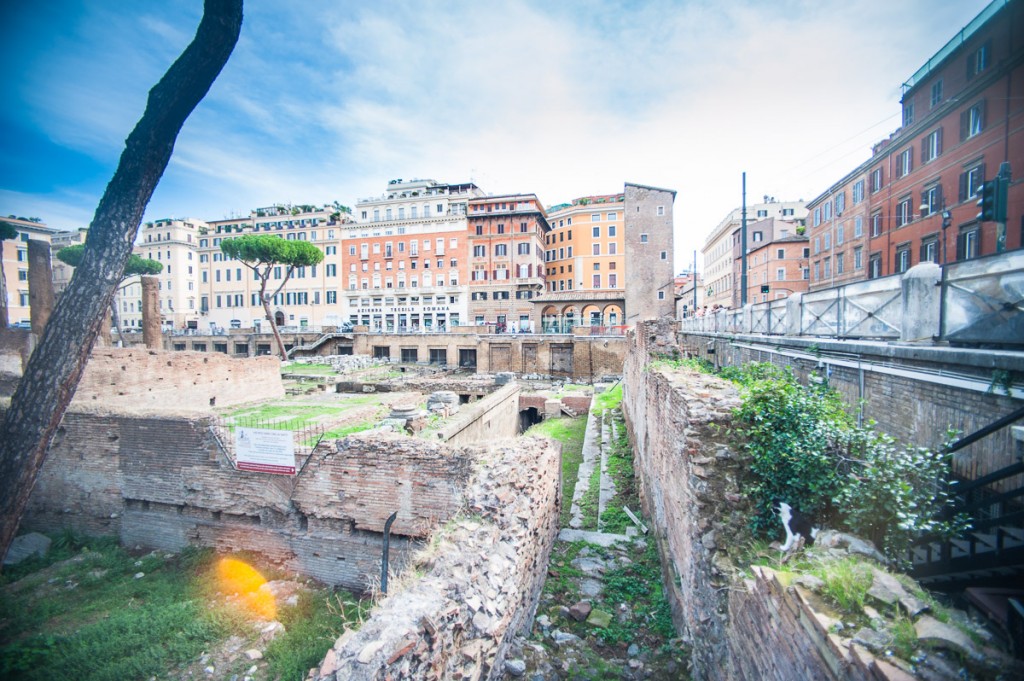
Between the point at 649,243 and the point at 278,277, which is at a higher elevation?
the point at 649,243

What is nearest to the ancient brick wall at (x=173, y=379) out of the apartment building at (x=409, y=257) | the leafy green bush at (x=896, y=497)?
the leafy green bush at (x=896, y=497)

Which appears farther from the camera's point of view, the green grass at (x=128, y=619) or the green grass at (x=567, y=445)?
the green grass at (x=567, y=445)

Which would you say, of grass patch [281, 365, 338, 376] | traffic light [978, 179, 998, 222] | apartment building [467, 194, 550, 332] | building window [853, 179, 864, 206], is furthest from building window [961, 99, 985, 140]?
apartment building [467, 194, 550, 332]

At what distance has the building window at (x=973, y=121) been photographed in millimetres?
15266

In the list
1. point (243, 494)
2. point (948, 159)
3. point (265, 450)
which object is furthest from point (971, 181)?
point (243, 494)

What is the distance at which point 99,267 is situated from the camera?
197 inches

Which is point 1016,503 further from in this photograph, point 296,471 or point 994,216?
point 296,471

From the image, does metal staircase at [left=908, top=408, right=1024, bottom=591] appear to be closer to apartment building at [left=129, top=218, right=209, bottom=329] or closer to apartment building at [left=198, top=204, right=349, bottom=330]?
apartment building at [left=198, top=204, right=349, bottom=330]

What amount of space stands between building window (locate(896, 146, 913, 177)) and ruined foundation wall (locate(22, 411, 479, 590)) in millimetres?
25989

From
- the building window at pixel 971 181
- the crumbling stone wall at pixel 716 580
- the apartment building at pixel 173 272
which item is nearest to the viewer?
the crumbling stone wall at pixel 716 580

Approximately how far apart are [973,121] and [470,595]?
77.8 ft

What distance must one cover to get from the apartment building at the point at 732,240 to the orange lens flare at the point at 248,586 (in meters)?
44.7

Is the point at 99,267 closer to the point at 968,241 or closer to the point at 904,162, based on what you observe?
the point at 968,241

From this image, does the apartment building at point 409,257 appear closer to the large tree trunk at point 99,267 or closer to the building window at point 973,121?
the building window at point 973,121
